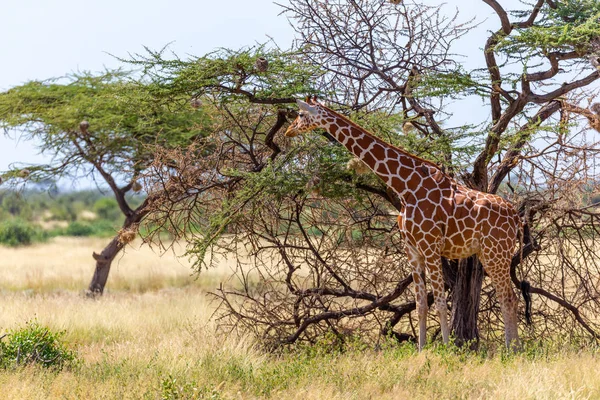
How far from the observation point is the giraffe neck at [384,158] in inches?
332

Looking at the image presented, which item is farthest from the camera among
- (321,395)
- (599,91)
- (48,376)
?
(599,91)

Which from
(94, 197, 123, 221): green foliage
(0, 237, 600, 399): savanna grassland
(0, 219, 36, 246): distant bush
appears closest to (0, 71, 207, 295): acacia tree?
(0, 237, 600, 399): savanna grassland

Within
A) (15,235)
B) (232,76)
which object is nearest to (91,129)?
(232,76)

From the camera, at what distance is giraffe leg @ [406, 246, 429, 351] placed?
8492 millimetres

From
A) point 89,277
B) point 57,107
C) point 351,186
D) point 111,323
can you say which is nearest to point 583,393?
point 351,186

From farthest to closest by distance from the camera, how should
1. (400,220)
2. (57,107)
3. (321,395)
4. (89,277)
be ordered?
(89,277) → (57,107) → (400,220) → (321,395)

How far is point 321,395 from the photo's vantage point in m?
6.88

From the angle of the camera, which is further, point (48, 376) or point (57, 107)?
point (57, 107)

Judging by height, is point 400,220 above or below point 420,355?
above

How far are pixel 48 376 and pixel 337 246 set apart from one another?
4285 mm

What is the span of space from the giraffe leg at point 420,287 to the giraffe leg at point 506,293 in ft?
2.20

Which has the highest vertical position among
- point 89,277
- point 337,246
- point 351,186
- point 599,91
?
point 599,91

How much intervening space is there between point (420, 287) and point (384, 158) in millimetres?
1452

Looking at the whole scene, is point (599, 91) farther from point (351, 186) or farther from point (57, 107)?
point (57, 107)
